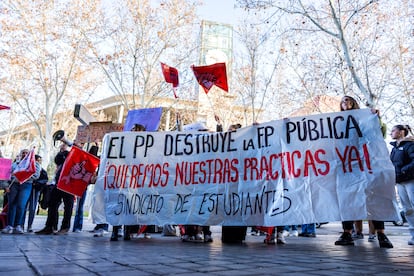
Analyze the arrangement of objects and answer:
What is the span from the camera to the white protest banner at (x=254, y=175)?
14.6ft

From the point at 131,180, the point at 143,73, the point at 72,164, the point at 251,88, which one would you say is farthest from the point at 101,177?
the point at 251,88

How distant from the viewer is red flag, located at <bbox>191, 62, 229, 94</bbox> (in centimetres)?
793

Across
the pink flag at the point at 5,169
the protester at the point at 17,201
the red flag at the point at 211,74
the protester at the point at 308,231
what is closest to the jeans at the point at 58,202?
the protester at the point at 17,201

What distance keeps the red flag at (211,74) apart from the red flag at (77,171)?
116 inches

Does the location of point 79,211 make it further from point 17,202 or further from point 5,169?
point 5,169

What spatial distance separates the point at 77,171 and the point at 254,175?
3355 millimetres

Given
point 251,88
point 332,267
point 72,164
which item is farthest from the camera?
point 251,88

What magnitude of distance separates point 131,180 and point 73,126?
24.4m

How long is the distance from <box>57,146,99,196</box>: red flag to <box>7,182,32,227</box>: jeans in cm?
128

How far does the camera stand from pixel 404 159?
547cm

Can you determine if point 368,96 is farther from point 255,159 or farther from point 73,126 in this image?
point 73,126

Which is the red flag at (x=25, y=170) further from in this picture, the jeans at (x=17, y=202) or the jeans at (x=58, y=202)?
the jeans at (x=58, y=202)

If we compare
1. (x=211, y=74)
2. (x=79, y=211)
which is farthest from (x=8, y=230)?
(x=211, y=74)

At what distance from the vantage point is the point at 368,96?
9523mm
